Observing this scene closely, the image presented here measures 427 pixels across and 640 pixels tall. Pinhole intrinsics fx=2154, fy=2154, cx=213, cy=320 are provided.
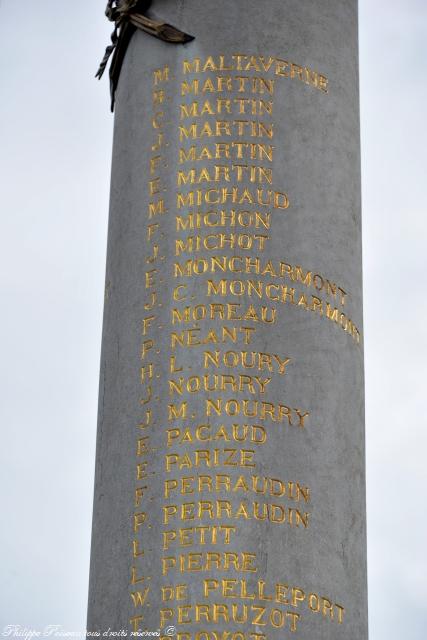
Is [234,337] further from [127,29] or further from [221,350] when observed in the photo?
[127,29]

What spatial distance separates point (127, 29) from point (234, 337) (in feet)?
16.0

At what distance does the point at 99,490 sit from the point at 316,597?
310 cm

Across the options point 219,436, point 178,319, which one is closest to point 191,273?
point 178,319

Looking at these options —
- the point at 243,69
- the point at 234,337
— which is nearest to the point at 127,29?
the point at 243,69

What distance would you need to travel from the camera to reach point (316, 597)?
24.0 metres

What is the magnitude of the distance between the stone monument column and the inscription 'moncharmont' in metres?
0.03

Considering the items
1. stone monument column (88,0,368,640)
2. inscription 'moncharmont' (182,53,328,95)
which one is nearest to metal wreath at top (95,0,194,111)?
stone monument column (88,0,368,640)

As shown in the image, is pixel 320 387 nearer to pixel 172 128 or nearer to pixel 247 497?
pixel 247 497

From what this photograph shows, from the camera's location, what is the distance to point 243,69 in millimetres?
26359

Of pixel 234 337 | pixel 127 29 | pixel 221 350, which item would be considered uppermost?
pixel 127 29

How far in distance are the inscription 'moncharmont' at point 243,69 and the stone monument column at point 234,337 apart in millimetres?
27

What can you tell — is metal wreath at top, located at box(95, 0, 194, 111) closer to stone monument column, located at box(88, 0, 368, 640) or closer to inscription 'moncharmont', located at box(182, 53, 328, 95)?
stone monument column, located at box(88, 0, 368, 640)

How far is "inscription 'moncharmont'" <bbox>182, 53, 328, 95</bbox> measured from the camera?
26281mm

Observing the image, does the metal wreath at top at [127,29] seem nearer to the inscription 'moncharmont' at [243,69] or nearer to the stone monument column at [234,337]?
the stone monument column at [234,337]
